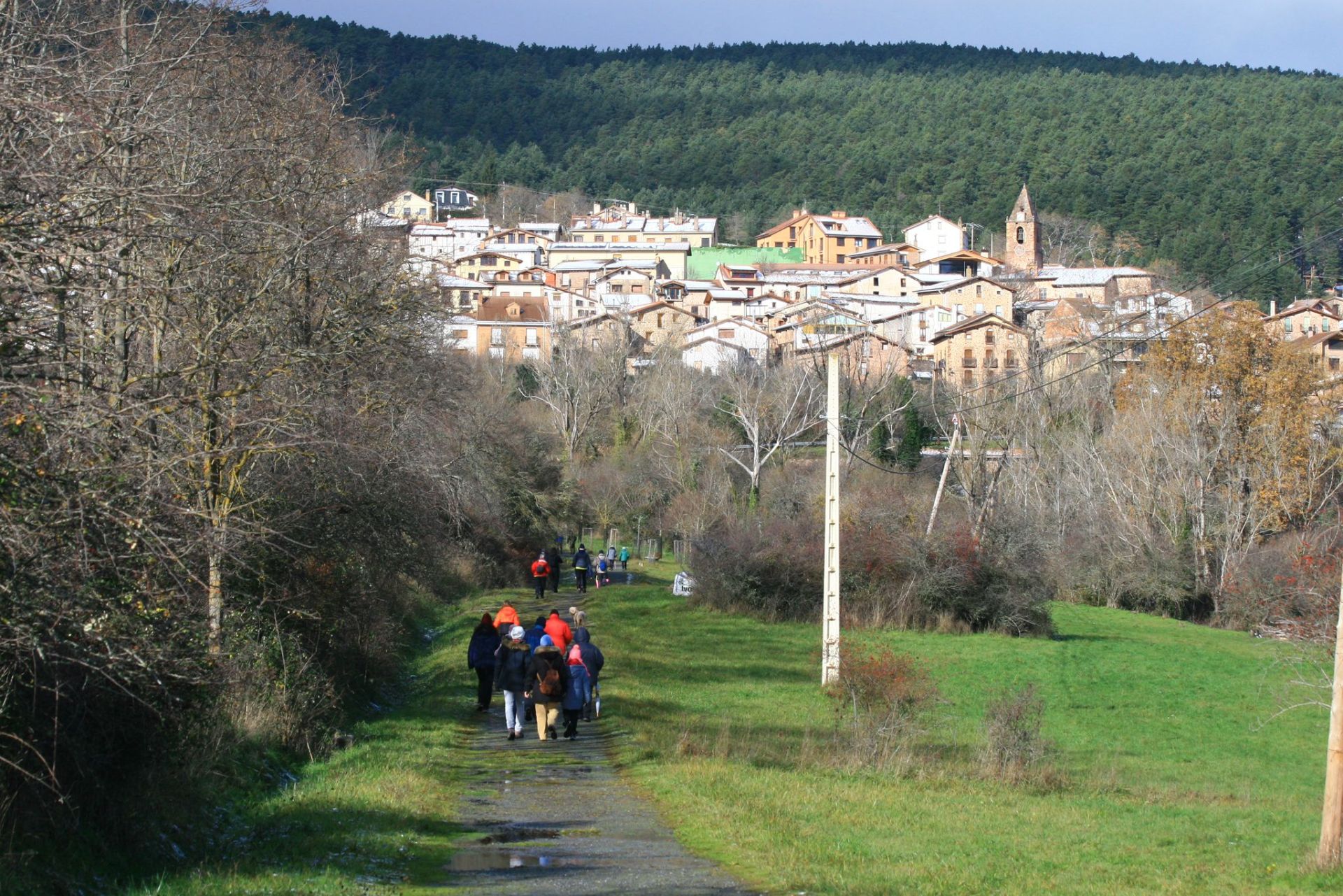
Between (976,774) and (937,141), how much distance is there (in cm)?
15942

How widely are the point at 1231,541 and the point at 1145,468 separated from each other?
173 inches

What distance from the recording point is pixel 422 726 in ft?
56.2

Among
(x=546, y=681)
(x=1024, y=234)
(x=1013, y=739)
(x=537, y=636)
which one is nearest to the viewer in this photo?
(x=546, y=681)

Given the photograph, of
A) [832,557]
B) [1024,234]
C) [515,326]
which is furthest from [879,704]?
[1024,234]

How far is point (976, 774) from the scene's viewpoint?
54.8 ft

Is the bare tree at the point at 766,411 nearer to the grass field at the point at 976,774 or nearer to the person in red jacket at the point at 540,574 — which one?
the person in red jacket at the point at 540,574

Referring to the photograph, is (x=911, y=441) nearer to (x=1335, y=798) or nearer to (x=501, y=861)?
(x=1335, y=798)

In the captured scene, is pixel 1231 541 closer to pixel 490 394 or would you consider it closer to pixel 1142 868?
pixel 490 394

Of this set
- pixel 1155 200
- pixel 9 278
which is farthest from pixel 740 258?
pixel 9 278

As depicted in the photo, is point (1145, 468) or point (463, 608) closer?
point (463, 608)

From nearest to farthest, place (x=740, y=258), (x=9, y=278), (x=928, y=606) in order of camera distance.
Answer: (x=9, y=278) → (x=928, y=606) → (x=740, y=258)

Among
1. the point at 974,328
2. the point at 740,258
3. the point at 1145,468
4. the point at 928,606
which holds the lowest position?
the point at 928,606

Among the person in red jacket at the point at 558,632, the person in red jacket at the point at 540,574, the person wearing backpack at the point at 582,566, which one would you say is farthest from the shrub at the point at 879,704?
the person wearing backpack at the point at 582,566

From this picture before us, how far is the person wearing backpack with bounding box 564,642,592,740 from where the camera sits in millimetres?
16859
